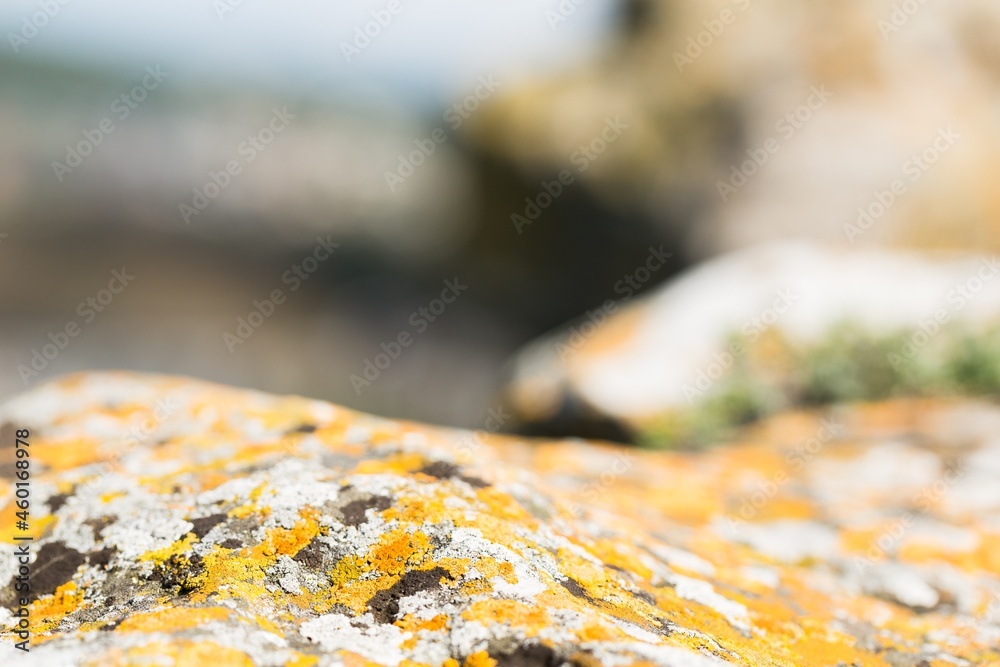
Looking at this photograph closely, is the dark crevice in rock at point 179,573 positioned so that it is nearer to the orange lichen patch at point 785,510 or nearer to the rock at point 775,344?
the orange lichen patch at point 785,510

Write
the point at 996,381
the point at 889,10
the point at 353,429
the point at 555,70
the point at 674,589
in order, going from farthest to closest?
the point at 555,70, the point at 889,10, the point at 996,381, the point at 353,429, the point at 674,589

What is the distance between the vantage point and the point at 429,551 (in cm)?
244

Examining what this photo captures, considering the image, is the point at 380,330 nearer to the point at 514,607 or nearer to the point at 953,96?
the point at 953,96

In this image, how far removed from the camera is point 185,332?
989 inches

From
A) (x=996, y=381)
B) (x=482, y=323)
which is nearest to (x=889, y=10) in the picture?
(x=482, y=323)

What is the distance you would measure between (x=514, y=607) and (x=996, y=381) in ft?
17.0

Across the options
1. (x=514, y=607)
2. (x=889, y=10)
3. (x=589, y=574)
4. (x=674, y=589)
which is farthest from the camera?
(x=889, y=10)
